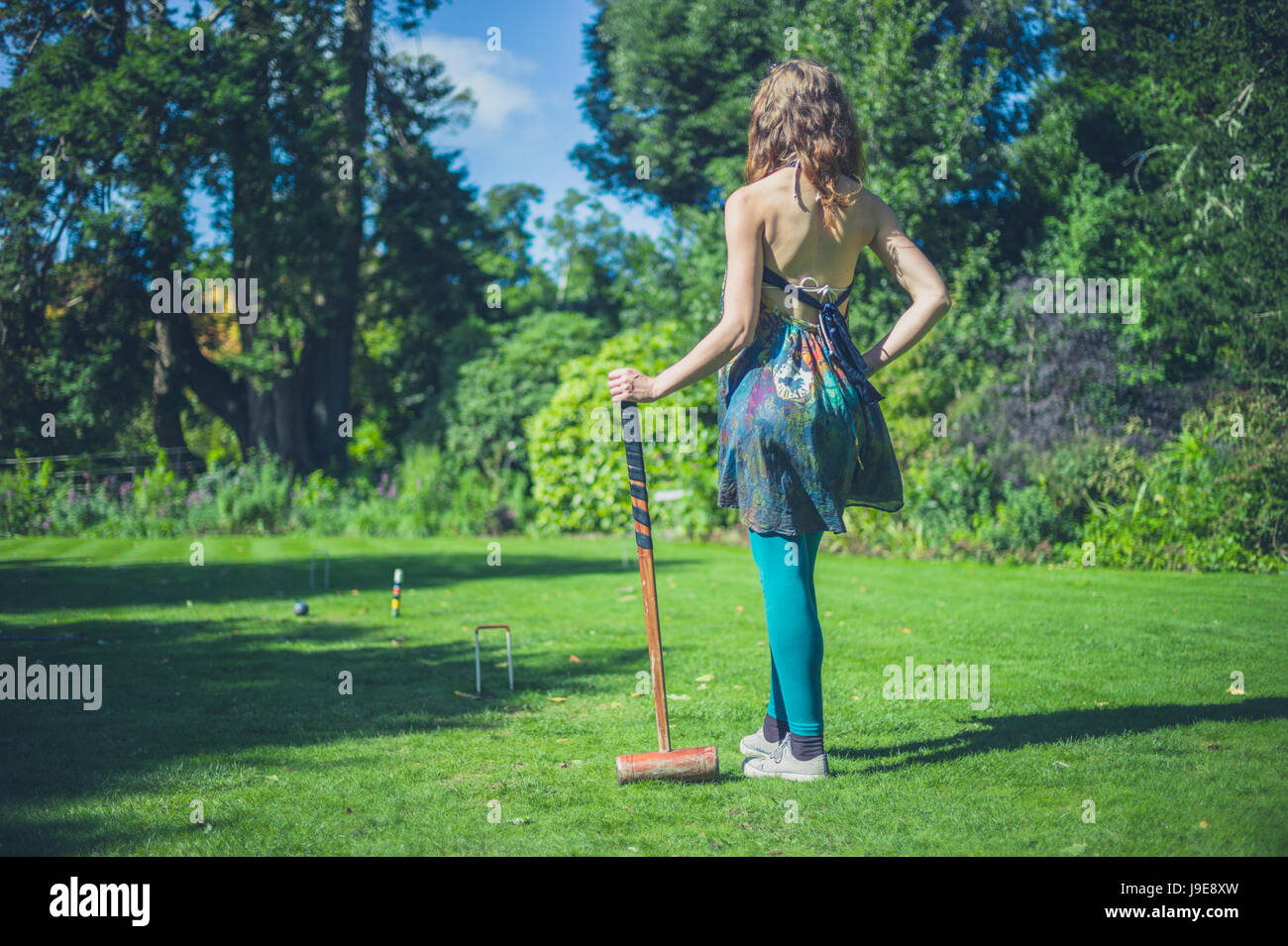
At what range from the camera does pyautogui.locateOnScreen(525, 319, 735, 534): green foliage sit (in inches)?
583

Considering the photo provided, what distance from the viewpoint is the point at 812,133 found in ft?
11.4

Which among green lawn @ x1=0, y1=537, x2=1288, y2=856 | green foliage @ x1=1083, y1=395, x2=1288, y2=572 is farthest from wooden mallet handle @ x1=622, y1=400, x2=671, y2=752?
green foliage @ x1=1083, y1=395, x2=1288, y2=572

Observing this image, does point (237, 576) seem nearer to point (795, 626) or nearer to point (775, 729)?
point (775, 729)

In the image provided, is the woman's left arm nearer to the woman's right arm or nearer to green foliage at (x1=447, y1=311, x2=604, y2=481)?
the woman's right arm

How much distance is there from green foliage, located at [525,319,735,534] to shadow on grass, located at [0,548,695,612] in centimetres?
253

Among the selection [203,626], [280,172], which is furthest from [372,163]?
[203,626]

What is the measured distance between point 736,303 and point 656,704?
1.48 meters

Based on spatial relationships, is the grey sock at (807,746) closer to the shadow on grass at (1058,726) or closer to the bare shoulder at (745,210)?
the shadow on grass at (1058,726)

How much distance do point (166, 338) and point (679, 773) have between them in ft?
64.4

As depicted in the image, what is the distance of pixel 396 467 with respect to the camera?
19.9 meters

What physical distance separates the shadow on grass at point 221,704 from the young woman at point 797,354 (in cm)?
147

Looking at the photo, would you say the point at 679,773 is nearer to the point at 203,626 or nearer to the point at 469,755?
the point at 469,755

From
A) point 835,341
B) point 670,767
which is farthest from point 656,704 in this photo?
point 835,341

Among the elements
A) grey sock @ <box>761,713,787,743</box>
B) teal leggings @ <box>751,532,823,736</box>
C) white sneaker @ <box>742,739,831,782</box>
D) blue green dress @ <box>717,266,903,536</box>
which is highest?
blue green dress @ <box>717,266,903,536</box>
